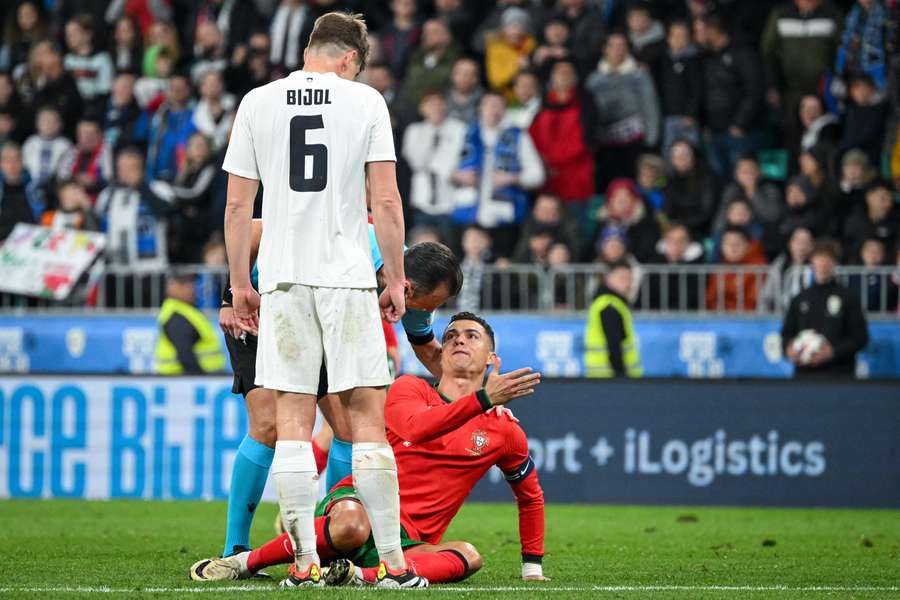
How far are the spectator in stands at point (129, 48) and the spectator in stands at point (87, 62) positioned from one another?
19 cm

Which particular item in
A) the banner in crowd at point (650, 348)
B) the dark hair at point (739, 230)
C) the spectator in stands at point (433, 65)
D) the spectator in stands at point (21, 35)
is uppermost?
the spectator in stands at point (21, 35)

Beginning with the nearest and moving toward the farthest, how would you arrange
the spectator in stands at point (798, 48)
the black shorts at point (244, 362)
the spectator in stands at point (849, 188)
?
the black shorts at point (244, 362)
the spectator in stands at point (849, 188)
the spectator in stands at point (798, 48)

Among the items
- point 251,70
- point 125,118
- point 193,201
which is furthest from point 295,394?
point 125,118

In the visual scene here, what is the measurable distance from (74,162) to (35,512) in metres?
6.19

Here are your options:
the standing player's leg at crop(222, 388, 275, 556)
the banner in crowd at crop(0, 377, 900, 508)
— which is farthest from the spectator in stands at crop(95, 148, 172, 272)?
the standing player's leg at crop(222, 388, 275, 556)

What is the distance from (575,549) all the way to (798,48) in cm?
878

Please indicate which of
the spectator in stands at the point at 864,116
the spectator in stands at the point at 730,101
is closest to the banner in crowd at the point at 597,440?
the spectator in stands at the point at 864,116

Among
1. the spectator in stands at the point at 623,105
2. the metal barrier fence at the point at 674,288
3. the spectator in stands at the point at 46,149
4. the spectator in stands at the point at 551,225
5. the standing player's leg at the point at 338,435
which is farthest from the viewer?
the spectator in stands at the point at 46,149

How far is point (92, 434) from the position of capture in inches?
530

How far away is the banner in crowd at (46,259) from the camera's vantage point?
1533 centimetres

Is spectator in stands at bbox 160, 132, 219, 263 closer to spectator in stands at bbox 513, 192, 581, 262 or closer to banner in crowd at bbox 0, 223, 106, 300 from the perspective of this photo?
banner in crowd at bbox 0, 223, 106, 300

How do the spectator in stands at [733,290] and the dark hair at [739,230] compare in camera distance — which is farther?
the dark hair at [739,230]

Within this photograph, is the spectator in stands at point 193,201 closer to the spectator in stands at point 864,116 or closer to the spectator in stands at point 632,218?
the spectator in stands at point 632,218

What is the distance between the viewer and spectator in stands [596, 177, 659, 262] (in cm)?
1513
